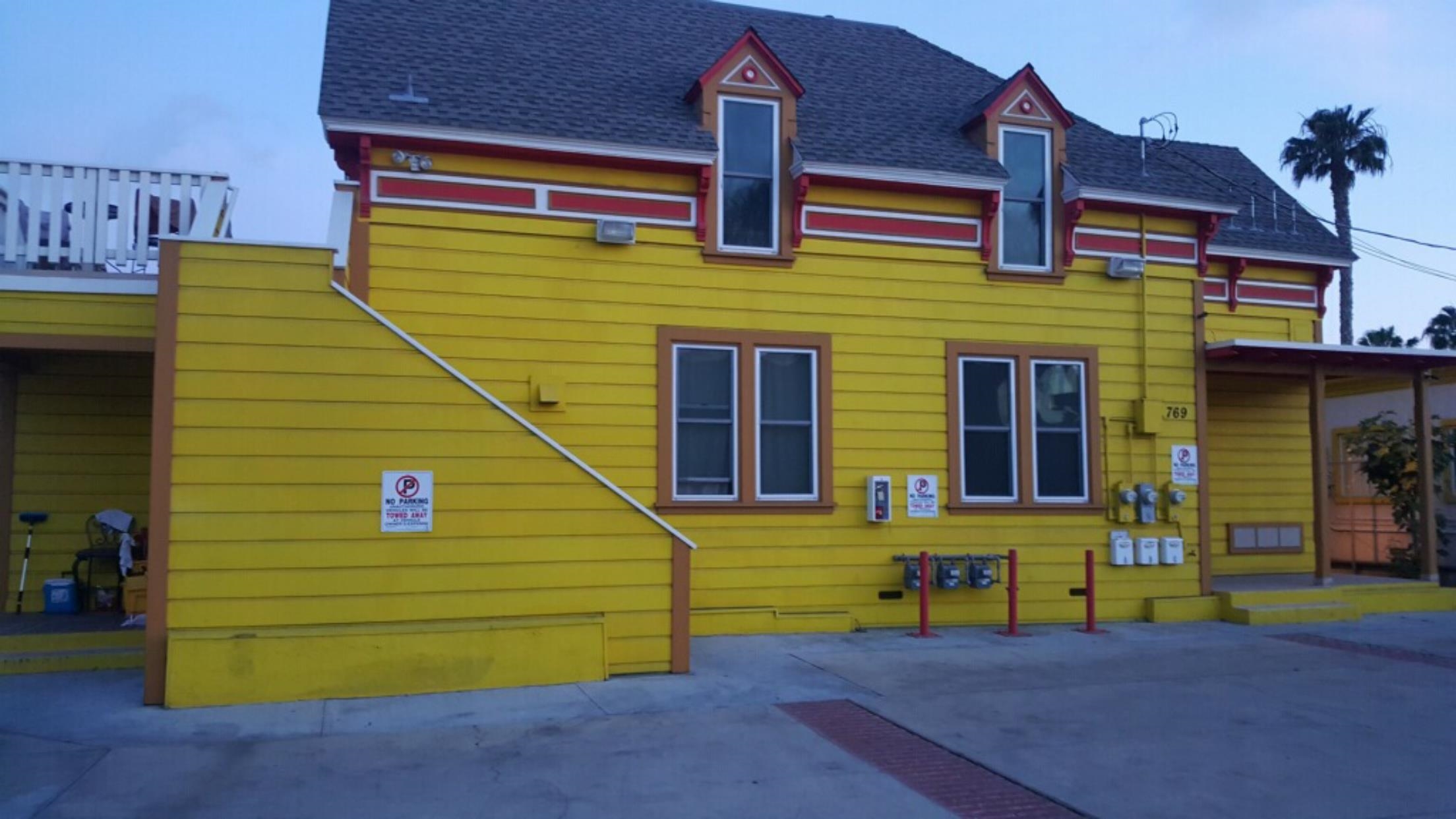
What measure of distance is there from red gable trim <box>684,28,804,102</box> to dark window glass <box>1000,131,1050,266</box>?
2759 millimetres

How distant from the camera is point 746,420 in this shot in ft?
39.8

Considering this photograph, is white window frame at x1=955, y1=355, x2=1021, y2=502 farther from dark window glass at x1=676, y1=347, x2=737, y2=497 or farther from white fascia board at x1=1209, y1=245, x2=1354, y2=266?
white fascia board at x1=1209, y1=245, x2=1354, y2=266

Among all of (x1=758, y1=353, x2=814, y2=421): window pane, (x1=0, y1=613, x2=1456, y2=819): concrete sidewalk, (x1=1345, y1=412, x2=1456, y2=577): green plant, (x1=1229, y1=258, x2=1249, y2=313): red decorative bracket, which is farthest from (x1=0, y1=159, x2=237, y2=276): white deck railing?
(x1=1345, y1=412, x2=1456, y2=577): green plant

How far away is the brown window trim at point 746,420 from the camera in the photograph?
38.8ft

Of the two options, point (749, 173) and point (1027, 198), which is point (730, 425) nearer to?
point (749, 173)

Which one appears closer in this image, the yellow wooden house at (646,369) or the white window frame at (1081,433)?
the yellow wooden house at (646,369)

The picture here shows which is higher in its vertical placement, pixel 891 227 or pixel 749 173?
pixel 749 173

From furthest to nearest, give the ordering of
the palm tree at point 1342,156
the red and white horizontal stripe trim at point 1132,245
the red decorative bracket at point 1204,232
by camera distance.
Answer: the palm tree at point 1342,156 → the red decorative bracket at point 1204,232 → the red and white horizontal stripe trim at point 1132,245

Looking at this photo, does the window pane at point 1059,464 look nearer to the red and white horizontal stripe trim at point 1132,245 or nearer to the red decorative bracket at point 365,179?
the red and white horizontal stripe trim at point 1132,245

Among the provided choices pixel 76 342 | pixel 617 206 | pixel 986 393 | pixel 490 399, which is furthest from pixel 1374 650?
pixel 76 342

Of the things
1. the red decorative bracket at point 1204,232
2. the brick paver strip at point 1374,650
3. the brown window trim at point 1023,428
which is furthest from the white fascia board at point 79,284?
the brick paver strip at point 1374,650

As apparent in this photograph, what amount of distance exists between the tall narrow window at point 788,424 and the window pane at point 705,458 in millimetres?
374

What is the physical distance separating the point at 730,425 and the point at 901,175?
3.36 m

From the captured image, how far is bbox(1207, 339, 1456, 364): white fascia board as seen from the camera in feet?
43.8
